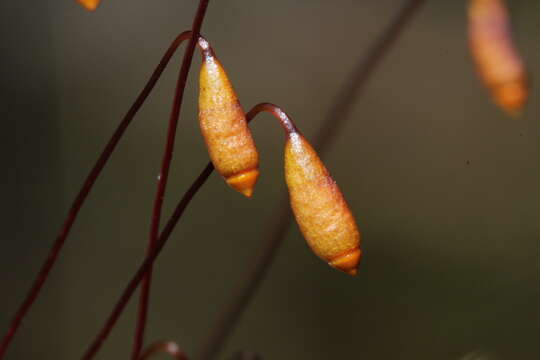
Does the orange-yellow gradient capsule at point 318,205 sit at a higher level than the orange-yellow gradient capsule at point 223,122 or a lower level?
lower

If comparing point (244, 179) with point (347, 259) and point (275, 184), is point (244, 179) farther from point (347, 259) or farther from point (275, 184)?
point (275, 184)

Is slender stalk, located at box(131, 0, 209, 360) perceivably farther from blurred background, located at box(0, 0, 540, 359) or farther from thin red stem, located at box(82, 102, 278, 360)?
blurred background, located at box(0, 0, 540, 359)

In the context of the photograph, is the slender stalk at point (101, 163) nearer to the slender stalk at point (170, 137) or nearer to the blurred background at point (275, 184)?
the slender stalk at point (170, 137)

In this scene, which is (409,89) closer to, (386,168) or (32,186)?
(386,168)

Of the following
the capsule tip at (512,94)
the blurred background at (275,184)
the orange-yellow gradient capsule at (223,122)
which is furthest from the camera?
the blurred background at (275,184)

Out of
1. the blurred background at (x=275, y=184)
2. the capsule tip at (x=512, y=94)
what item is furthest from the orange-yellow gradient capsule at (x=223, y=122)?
the blurred background at (x=275, y=184)

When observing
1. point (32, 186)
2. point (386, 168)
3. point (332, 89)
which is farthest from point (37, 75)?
point (386, 168)
